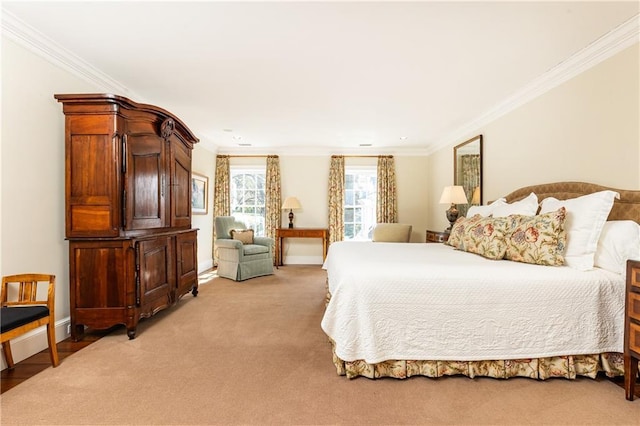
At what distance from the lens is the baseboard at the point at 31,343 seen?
6.99 feet

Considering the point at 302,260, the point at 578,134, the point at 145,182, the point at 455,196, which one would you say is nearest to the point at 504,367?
the point at 578,134

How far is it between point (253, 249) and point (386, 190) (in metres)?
3.06

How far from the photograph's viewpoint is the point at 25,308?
1952 mm

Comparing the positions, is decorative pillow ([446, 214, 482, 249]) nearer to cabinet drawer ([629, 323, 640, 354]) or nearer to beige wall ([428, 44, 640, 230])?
beige wall ([428, 44, 640, 230])

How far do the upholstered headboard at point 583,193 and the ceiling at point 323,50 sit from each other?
3.45 feet

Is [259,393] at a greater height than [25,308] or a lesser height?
lesser

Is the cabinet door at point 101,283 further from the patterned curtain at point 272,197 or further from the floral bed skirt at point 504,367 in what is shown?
the patterned curtain at point 272,197

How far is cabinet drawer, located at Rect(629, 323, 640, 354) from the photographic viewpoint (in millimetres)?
1622

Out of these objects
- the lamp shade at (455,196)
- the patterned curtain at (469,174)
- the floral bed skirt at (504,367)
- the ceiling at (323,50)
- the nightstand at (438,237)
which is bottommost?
the floral bed skirt at (504,367)

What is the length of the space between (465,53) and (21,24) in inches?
135

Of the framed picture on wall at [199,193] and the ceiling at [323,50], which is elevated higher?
the ceiling at [323,50]

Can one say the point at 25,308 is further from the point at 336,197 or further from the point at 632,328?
the point at 336,197

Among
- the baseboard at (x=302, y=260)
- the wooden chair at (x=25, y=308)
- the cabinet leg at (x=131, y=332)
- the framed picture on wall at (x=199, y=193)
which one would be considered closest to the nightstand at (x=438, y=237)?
the baseboard at (x=302, y=260)

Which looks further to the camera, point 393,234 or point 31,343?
point 393,234
